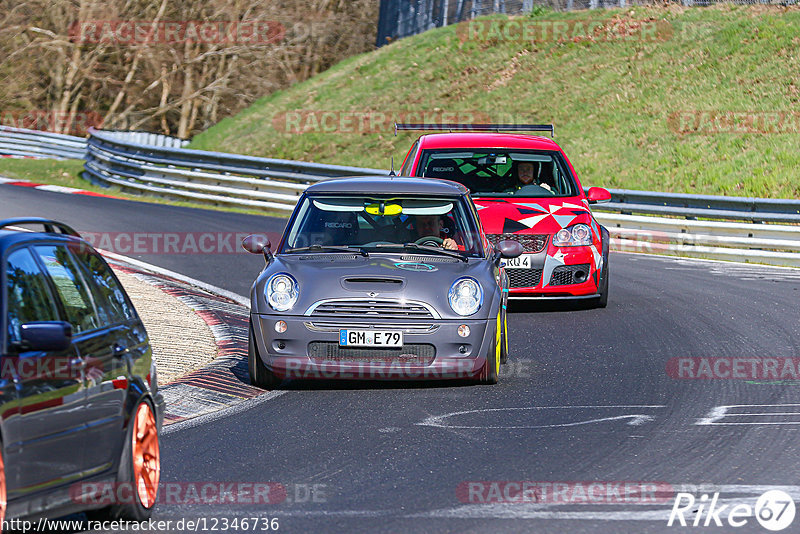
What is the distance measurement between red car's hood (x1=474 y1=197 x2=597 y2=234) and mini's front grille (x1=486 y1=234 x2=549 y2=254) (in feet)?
0.14

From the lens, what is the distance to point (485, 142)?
14.1 metres

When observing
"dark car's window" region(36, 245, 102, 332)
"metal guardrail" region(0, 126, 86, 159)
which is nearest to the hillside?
"metal guardrail" region(0, 126, 86, 159)

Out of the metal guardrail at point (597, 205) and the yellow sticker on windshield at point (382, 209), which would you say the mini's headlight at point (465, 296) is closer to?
the yellow sticker on windshield at point (382, 209)

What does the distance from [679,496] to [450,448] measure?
155 centimetres

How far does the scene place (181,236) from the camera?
19141 mm

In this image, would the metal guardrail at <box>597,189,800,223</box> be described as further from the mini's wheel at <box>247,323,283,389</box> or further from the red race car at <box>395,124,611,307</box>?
the mini's wheel at <box>247,323,283,389</box>

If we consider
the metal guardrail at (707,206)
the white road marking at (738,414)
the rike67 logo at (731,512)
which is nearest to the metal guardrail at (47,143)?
the metal guardrail at (707,206)

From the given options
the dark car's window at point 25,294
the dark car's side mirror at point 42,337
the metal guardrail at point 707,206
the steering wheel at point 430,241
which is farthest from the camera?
the metal guardrail at point 707,206

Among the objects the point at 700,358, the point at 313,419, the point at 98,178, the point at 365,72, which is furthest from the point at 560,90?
the point at 313,419

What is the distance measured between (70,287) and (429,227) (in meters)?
4.83

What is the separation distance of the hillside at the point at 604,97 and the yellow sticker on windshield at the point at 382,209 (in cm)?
1649

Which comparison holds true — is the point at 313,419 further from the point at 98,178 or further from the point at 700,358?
the point at 98,178

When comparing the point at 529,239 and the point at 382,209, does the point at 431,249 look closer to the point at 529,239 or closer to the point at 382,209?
the point at 382,209

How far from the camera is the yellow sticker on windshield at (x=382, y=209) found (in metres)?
9.99
